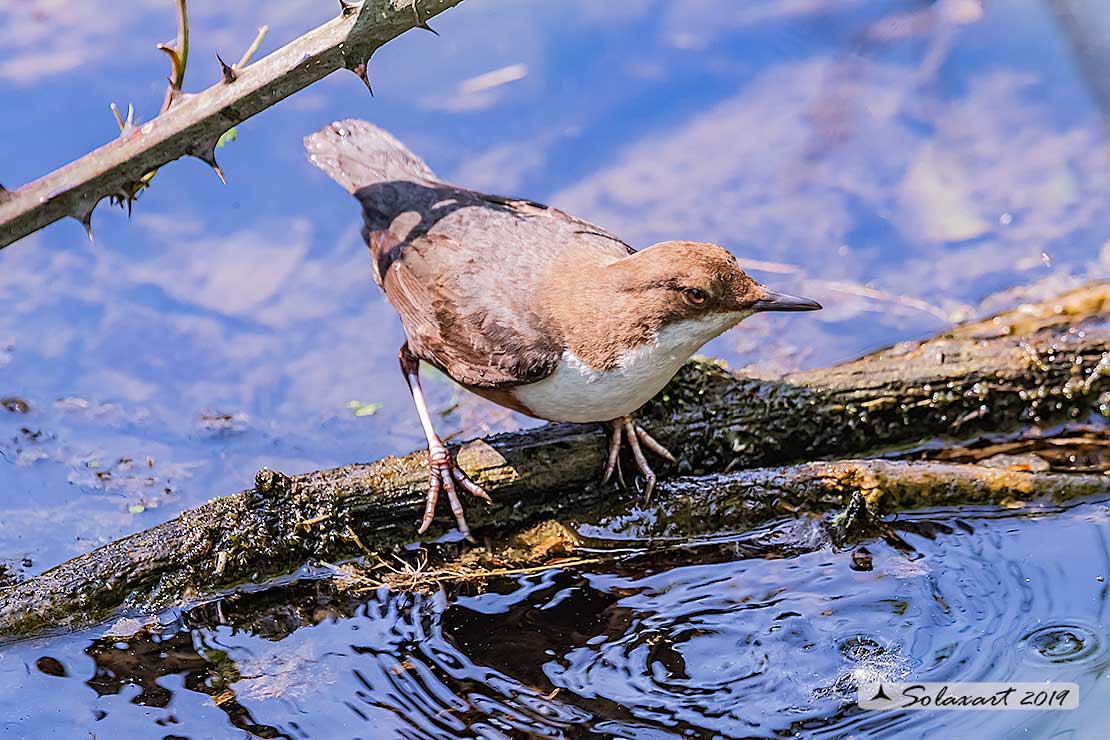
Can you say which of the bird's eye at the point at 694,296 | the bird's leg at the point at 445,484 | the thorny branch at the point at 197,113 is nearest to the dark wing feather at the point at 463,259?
the bird's leg at the point at 445,484

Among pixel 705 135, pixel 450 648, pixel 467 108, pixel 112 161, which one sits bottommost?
pixel 450 648

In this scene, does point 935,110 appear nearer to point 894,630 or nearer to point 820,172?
point 820,172

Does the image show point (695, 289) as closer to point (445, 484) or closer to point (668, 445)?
point (668, 445)

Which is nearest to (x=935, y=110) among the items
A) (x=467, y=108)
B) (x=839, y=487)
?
(x=467, y=108)

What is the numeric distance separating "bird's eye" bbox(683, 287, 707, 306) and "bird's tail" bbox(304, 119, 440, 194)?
153 centimetres

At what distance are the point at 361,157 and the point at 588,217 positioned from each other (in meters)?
1.96

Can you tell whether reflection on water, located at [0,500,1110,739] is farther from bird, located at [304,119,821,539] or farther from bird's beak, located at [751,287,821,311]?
bird's beak, located at [751,287,821,311]

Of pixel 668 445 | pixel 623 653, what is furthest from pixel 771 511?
pixel 623 653

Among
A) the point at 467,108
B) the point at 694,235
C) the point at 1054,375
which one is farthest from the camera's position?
the point at 467,108

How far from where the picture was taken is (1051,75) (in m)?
8.02

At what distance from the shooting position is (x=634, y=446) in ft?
15.9

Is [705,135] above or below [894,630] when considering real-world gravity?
above

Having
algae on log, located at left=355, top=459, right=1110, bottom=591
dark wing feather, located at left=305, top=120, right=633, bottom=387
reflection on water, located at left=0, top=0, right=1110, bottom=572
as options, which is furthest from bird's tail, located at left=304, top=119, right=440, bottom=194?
algae on log, located at left=355, top=459, right=1110, bottom=591

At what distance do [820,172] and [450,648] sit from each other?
431 centimetres
